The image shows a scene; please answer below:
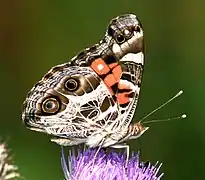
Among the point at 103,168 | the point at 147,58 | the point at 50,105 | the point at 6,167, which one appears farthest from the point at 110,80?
the point at 147,58

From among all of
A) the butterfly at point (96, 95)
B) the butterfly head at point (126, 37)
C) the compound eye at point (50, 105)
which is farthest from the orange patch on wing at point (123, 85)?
the compound eye at point (50, 105)

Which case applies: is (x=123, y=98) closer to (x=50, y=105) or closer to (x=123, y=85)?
(x=123, y=85)

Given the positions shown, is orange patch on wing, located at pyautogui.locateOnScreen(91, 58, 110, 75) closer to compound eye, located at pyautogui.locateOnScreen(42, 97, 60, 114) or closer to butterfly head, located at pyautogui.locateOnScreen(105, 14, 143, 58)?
butterfly head, located at pyautogui.locateOnScreen(105, 14, 143, 58)

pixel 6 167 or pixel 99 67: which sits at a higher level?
pixel 99 67

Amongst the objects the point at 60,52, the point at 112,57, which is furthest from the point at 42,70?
the point at 112,57

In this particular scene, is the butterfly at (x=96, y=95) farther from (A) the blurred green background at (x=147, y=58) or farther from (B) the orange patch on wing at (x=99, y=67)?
(A) the blurred green background at (x=147, y=58)
